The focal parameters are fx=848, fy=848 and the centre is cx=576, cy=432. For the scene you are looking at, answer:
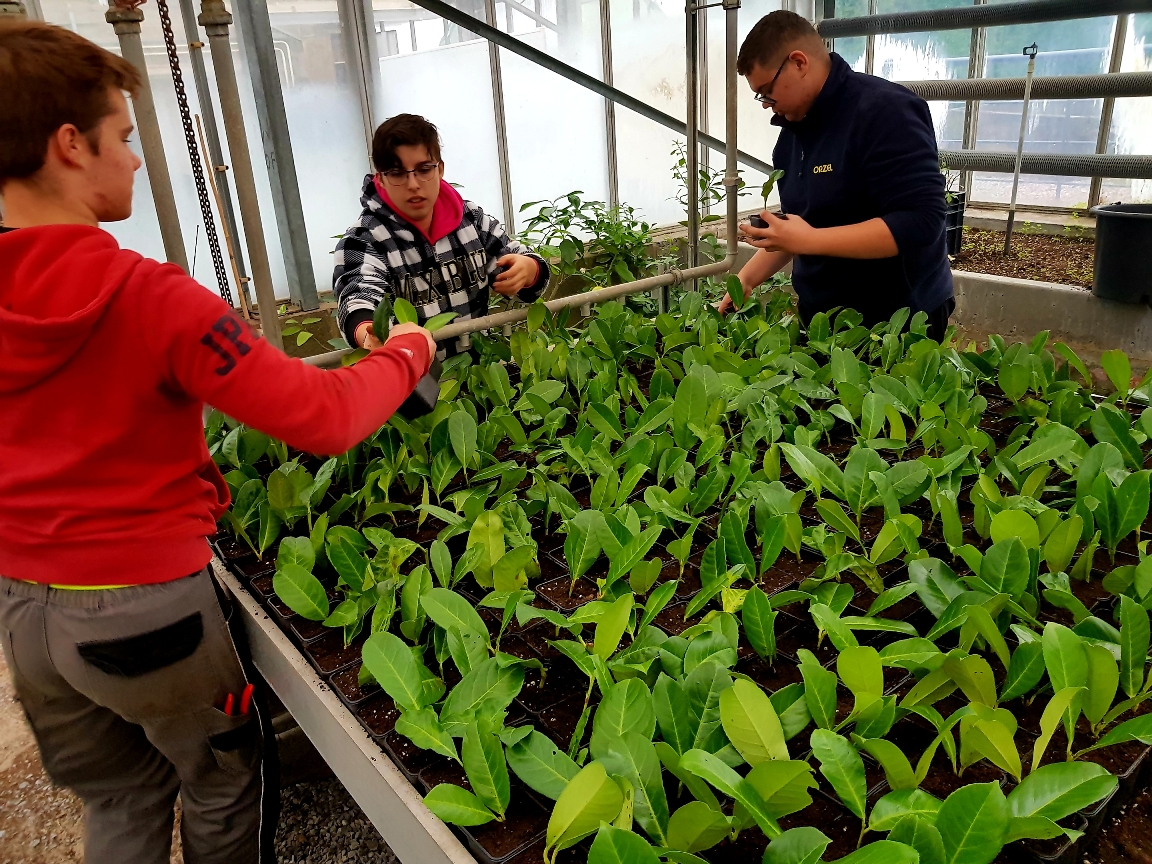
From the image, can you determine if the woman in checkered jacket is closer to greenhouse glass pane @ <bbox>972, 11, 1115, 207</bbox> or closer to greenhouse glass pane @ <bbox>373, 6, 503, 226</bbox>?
greenhouse glass pane @ <bbox>373, 6, 503, 226</bbox>

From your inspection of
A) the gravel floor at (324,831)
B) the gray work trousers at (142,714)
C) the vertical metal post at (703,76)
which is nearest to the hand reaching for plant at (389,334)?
the gray work trousers at (142,714)

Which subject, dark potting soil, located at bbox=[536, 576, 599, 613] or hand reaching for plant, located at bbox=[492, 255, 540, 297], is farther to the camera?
hand reaching for plant, located at bbox=[492, 255, 540, 297]

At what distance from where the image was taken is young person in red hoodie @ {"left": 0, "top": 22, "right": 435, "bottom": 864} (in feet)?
2.74

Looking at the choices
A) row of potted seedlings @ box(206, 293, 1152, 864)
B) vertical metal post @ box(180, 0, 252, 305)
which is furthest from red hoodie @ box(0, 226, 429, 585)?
vertical metal post @ box(180, 0, 252, 305)

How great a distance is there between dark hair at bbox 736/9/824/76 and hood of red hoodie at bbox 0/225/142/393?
1.47 m

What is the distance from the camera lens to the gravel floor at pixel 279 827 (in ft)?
5.49

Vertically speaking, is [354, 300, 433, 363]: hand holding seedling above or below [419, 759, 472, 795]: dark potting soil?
above

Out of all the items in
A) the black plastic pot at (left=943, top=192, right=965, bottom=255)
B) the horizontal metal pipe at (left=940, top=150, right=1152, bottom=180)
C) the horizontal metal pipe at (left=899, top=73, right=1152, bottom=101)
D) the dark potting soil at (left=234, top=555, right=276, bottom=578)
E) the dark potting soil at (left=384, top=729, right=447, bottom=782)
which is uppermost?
the horizontal metal pipe at (left=899, top=73, right=1152, bottom=101)

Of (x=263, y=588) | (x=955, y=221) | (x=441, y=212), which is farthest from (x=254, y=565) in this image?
(x=955, y=221)

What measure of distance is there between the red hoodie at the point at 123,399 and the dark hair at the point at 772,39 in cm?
127

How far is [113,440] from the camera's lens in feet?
3.01

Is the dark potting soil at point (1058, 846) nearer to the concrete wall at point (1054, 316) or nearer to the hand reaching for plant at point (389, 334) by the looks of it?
the hand reaching for plant at point (389, 334)

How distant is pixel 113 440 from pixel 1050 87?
447cm

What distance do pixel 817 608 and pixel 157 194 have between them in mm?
1261
